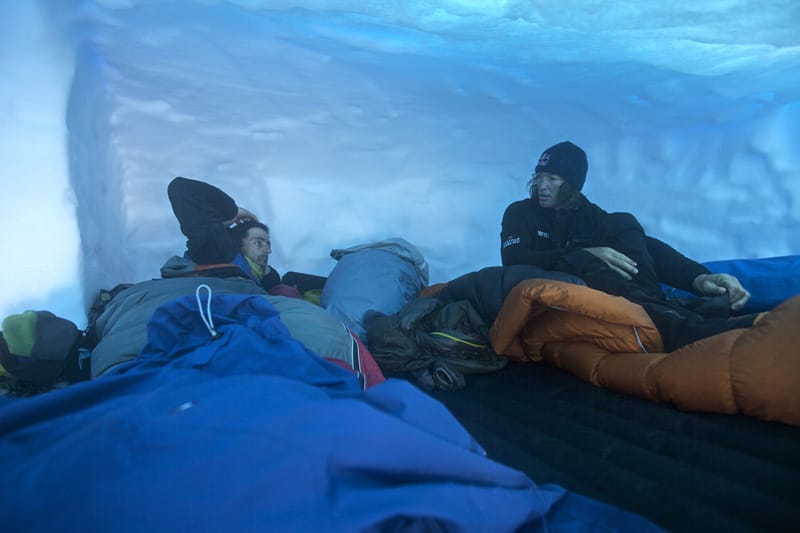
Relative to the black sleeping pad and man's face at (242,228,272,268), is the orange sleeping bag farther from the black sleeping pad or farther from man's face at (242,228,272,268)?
man's face at (242,228,272,268)

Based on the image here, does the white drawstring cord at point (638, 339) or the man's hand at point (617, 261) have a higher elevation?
the man's hand at point (617, 261)

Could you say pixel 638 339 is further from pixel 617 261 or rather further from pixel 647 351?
pixel 617 261

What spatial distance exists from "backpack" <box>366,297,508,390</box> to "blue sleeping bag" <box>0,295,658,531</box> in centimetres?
66

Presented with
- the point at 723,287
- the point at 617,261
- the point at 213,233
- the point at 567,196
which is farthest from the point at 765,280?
the point at 213,233

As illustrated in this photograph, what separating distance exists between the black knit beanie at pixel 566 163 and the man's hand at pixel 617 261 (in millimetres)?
344

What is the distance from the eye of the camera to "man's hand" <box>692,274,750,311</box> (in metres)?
1.36

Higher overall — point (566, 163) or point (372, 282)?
point (566, 163)

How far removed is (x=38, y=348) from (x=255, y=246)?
2.81ft

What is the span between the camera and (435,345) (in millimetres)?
1346

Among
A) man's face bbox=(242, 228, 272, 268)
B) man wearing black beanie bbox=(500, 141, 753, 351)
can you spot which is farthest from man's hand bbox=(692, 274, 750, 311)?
man's face bbox=(242, 228, 272, 268)

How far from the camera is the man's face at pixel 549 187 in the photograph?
1726 millimetres

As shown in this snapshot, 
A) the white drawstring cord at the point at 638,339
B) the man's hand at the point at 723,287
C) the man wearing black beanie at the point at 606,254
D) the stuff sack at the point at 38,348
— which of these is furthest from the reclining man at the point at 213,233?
the man's hand at the point at 723,287

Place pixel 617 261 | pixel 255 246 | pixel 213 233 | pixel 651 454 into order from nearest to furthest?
pixel 651 454
pixel 617 261
pixel 213 233
pixel 255 246

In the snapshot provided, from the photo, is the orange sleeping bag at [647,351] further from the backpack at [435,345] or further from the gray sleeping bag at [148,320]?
the gray sleeping bag at [148,320]
